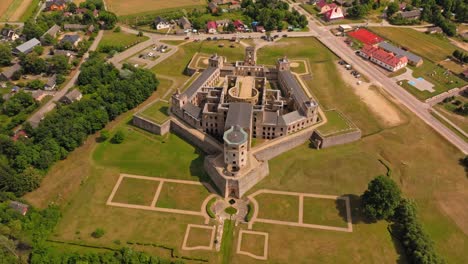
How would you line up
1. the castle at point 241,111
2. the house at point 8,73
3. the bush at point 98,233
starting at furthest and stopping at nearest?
1. the house at point 8,73
2. the castle at point 241,111
3. the bush at point 98,233

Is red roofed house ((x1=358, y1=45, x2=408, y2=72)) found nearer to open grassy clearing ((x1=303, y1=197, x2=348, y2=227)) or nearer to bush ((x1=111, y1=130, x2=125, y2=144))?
open grassy clearing ((x1=303, y1=197, x2=348, y2=227))

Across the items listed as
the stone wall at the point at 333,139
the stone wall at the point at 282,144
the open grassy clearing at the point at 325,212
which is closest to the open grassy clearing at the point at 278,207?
the open grassy clearing at the point at 325,212

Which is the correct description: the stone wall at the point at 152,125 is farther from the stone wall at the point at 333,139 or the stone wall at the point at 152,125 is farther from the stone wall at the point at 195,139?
the stone wall at the point at 333,139

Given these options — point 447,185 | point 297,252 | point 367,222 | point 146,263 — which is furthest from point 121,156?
point 447,185

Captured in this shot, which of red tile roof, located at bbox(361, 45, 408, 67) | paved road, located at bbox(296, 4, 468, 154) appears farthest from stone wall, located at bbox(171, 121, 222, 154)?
red tile roof, located at bbox(361, 45, 408, 67)

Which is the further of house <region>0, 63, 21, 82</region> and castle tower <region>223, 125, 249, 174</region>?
house <region>0, 63, 21, 82</region>

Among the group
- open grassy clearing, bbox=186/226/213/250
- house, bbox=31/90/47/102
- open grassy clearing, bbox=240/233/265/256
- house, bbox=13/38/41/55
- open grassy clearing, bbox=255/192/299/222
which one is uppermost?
house, bbox=13/38/41/55
